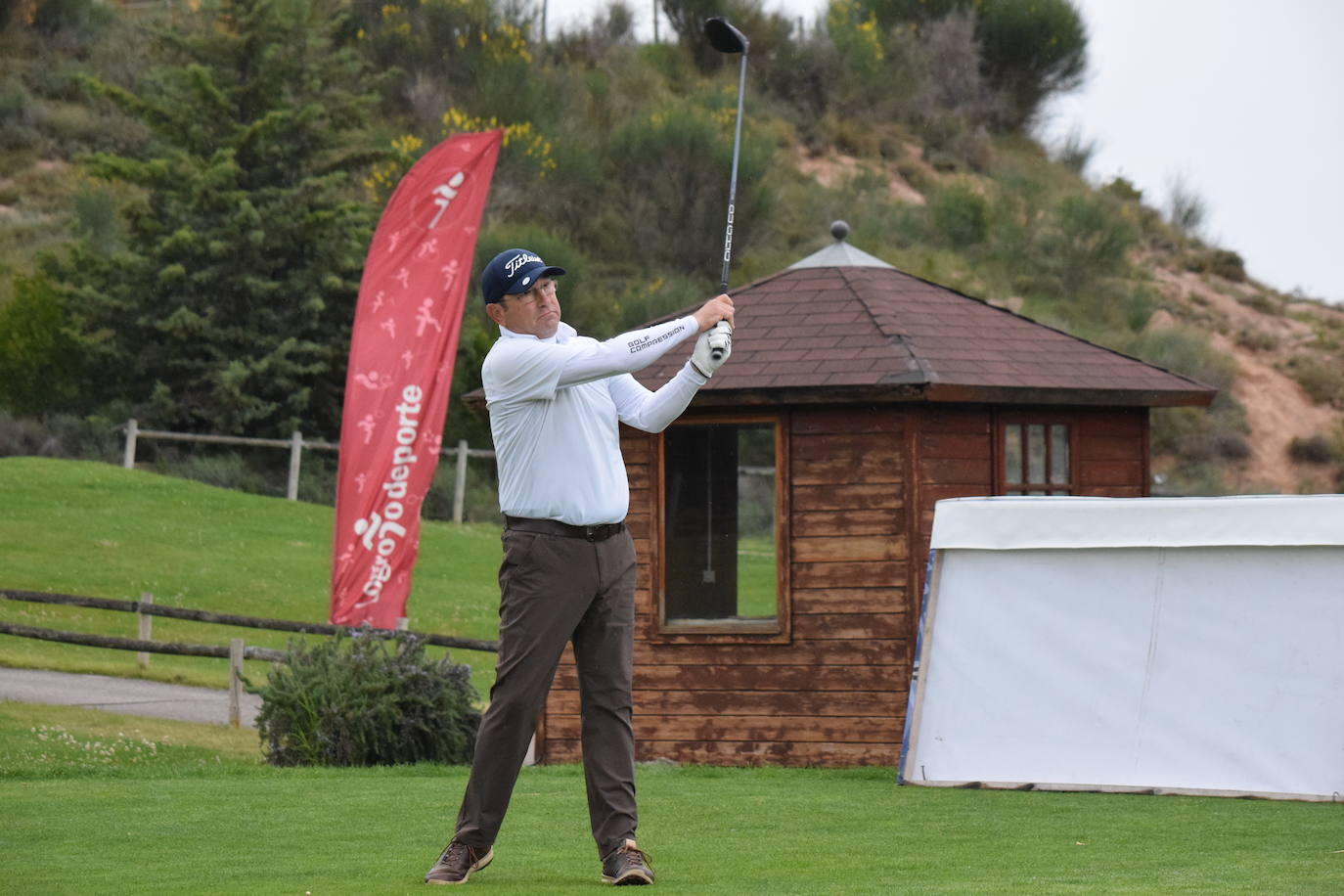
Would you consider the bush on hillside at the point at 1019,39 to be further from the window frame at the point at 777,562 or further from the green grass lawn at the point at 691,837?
the green grass lawn at the point at 691,837

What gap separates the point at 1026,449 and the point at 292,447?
2056 cm

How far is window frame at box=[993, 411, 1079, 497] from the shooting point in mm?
10883

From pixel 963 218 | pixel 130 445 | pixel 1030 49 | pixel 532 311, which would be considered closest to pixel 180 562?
pixel 130 445

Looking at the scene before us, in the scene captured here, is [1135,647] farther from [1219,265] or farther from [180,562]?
[1219,265]

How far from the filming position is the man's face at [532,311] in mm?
5484

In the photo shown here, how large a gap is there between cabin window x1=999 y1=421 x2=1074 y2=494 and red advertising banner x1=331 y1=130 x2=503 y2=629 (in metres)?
5.99

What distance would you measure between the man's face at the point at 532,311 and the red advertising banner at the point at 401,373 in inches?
385

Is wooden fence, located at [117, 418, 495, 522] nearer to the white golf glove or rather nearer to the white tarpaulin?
the white tarpaulin

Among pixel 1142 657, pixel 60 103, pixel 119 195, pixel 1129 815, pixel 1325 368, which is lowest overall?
pixel 1129 815

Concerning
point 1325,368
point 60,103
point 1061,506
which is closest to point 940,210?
point 1325,368

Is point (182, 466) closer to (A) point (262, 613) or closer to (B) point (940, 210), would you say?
(A) point (262, 613)

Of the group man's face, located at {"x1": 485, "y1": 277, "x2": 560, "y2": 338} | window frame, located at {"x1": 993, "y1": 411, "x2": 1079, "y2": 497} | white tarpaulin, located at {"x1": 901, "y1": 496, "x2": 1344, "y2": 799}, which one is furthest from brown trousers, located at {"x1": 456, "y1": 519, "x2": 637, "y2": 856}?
window frame, located at {"x1": 993, "y1": 411, "x2": 1079, "y2": 497}

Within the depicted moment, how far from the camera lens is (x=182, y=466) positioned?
31.1 m

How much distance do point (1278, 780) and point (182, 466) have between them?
25.8 metres
